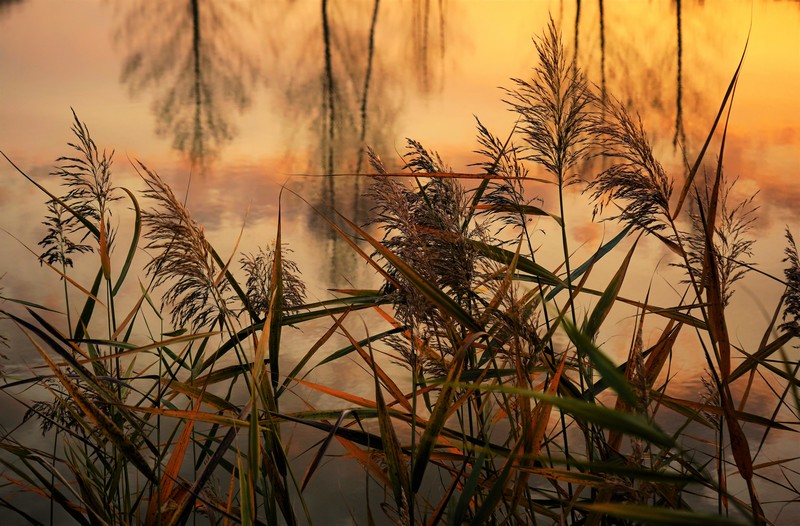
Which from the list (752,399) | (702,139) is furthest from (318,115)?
(752,399)

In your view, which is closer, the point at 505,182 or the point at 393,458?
the point at 393,458

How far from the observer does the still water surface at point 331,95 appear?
10.4 feet

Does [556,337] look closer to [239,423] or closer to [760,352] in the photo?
[760,352]

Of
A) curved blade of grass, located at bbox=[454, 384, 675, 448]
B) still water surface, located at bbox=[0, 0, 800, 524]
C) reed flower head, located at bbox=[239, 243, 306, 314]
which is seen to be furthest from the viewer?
still water surface, located at bbox=[0, 0, 800, 524]

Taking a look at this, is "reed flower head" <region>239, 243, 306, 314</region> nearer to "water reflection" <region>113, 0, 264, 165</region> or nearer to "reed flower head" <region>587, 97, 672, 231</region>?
"reed flower head" <region>587, 97, 672, 231</region>

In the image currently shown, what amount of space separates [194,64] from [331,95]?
120 centimetres

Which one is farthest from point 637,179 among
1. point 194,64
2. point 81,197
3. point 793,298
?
point 194,64

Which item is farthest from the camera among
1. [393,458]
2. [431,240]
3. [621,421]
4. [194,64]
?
[194,64]

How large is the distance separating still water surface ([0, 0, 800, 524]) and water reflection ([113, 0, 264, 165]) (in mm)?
17

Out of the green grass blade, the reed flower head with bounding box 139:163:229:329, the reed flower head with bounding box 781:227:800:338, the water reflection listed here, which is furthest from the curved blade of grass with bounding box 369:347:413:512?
the water reflection

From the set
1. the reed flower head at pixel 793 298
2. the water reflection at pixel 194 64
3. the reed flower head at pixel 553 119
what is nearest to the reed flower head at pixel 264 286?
the reed flower head at pixel 553 119

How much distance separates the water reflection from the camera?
4223 millimetres

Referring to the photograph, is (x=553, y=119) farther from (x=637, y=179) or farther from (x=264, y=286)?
(x=264, y=286)

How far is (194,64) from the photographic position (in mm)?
5336
